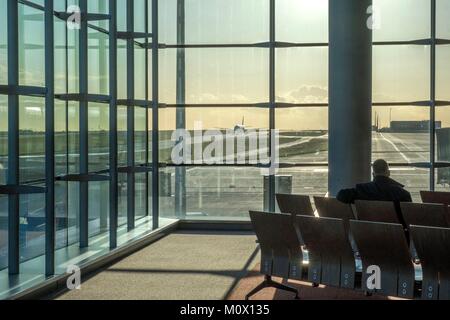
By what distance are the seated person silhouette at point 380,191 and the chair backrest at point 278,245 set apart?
5.44 ft

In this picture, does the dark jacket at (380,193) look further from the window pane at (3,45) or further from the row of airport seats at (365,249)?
the window pane at (3,45)

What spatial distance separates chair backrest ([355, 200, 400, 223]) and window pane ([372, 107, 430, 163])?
6.77 meters

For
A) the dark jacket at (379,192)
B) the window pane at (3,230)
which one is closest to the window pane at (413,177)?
the dark jacket at (379,192)

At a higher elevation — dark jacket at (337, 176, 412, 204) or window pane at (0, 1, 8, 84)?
window pane at (0, 1, 8, 84)

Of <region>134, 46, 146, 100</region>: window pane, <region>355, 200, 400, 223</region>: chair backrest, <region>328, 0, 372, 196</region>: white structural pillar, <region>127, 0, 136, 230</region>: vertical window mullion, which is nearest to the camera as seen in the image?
<region>355, 200, 400, 223</region>: chair backrest

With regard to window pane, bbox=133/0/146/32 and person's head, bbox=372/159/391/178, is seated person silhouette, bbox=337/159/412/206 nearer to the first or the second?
person's head, bbox=372/159/391/178

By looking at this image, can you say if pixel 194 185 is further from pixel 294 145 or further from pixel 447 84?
pixel 447 84

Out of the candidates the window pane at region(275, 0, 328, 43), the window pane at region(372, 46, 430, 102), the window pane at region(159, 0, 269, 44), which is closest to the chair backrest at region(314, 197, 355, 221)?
the window pane at region(372, 46, 430, 102)

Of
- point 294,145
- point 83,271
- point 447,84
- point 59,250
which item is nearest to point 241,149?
point 294,145

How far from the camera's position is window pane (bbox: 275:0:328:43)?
1569cm

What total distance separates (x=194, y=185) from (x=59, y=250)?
4.87 metres

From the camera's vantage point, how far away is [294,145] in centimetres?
1574

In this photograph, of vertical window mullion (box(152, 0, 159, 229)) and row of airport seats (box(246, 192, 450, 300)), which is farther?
vertical window mullion (box(152, 0, 159, 229))

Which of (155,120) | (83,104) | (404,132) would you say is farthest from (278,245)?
(404,132)
